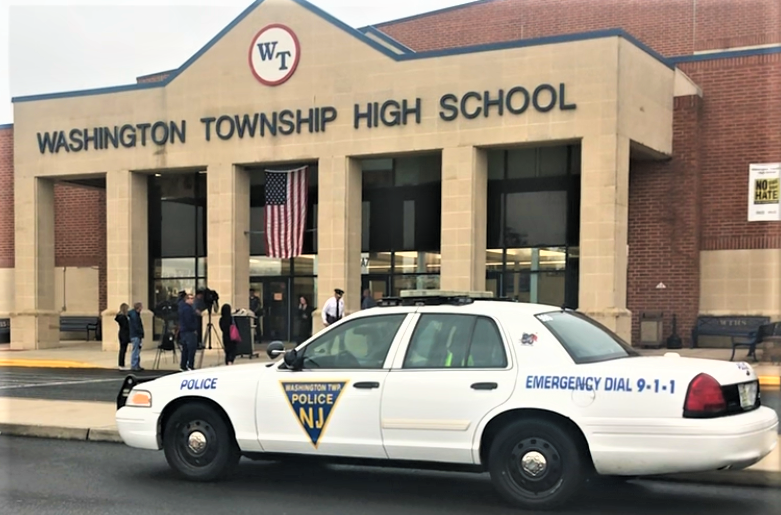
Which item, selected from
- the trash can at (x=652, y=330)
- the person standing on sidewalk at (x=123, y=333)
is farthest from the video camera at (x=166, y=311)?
the trash can at (x=652, y=330)

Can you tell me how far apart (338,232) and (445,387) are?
1545cm

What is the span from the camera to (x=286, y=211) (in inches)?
900

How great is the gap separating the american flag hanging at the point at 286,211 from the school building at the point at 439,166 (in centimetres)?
67

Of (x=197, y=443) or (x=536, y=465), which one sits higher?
(x=536, y=465)

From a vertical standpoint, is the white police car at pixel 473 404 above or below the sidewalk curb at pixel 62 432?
above

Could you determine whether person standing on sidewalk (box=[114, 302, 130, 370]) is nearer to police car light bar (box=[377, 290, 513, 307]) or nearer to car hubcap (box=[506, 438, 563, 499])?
police car light bar (box=[377, 290, 513, 307])

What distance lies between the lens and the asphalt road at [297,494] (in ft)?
Result: 20.6

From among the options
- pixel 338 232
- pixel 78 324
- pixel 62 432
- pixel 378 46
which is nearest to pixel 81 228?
pixel 78 324

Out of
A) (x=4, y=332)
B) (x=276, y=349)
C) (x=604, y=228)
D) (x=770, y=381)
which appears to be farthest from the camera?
(x=4, y=332)

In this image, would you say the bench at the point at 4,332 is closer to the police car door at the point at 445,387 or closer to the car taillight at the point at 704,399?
the police car door at the point at 445,387

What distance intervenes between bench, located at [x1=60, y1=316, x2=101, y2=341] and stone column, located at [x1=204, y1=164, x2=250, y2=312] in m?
8.89

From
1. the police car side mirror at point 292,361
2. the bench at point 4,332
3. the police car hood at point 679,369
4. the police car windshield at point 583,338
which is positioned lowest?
the bench at point 4,332

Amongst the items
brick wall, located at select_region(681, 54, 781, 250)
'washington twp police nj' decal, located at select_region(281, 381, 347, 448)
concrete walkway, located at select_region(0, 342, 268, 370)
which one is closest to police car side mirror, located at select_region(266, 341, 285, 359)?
'washington twp police nj' decal, located at select_region(281, 381, 347, 448)

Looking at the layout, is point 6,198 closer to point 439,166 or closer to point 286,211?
point 286,211
